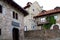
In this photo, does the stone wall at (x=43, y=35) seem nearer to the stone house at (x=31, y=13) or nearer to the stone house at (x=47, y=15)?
the stone house at (x=47, y=15)

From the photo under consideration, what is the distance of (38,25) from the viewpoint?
139 feet

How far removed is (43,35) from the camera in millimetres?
27703

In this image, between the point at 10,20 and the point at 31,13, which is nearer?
the point at 10,20

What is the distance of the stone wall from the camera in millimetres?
26828

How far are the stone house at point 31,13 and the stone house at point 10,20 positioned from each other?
52.0ft

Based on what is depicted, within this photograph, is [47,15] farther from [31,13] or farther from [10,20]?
[10,20]

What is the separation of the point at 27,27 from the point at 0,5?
22.9 m

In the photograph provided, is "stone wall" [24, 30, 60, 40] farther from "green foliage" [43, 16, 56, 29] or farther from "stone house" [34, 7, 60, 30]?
"stone house" [34, 7, 60, 30]

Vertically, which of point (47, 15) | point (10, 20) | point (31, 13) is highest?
point (31, 13)

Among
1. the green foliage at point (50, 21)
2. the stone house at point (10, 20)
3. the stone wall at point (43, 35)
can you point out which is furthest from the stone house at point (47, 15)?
the stone house at point (10, 20)

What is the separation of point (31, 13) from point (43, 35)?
15621 mm

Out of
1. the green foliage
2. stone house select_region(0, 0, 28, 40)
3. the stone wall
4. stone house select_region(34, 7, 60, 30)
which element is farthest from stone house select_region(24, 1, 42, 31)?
stone house select_region(0, 0, 28, 40)

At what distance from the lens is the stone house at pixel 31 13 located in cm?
4097

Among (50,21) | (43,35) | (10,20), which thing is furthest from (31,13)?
(10,20)
